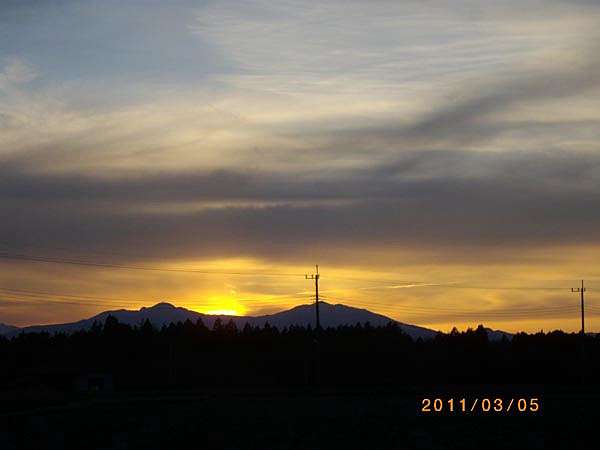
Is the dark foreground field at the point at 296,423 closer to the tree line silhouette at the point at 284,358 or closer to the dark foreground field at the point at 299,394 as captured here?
the dark foreground field at the point at 299,394

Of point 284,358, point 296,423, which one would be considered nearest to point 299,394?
point 296,423

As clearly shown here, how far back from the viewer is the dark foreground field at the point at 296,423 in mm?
43500

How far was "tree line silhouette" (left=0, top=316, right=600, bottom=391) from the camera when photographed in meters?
113

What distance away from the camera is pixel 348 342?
491 ft

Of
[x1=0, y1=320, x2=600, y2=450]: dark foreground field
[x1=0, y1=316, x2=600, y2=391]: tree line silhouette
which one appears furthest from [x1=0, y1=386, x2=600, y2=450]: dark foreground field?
[x1=0, y1=316, x2=600, y2=391]: tree line silhouette

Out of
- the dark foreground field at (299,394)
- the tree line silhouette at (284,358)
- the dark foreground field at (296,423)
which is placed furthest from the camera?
the tree line silhouette at (284,358)

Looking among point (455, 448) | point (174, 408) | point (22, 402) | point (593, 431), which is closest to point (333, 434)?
point (455, 448)

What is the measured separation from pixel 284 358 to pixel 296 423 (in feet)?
286

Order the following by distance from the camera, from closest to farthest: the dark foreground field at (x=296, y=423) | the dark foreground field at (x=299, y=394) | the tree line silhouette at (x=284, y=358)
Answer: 1. the dark foreground field at (x=296, y=423)
2. the dark foreground field at (x=299, y=394)
3. the tree line silhouette at (x=284, y=358)

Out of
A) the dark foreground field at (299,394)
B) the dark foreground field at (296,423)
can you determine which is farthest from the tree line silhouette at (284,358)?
the dark foreground field at (296,423)

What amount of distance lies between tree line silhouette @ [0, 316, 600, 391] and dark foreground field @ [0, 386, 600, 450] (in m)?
21.6

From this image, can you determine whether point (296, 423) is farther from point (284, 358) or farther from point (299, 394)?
point (284, 358)

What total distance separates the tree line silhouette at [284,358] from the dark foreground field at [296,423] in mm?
21553

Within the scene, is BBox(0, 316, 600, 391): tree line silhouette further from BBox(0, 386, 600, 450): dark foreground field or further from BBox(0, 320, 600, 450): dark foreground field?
BBox(0, 386, 600, 450): dark foreground field
